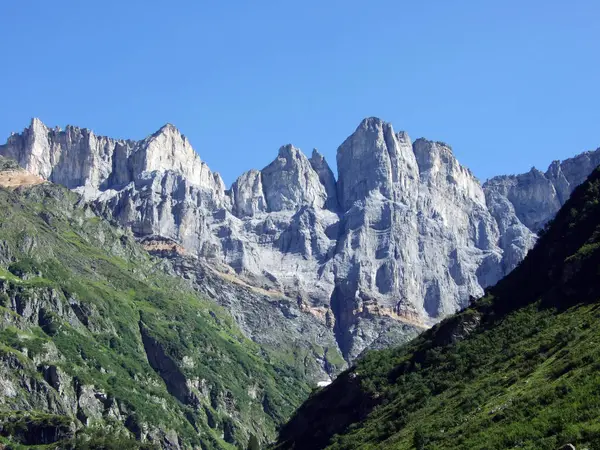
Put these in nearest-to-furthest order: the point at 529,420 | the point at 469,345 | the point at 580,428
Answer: the point at 580,428 < the point at 529,420 < the point at 469,345

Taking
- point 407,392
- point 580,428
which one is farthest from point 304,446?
point 580,428

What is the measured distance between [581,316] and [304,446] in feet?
219

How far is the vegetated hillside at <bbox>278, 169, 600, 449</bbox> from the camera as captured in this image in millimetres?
102688

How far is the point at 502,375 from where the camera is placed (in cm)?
13900

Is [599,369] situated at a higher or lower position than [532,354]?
lower

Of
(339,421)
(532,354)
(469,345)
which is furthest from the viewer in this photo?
(339,421)

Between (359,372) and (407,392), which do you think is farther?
(359,372)

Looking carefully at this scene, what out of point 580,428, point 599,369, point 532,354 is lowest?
point 580,428

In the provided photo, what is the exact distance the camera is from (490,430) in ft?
350

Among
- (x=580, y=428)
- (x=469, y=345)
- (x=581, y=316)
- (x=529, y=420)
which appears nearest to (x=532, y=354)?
(x=581, y=316)

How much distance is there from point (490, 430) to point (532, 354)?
3463cm

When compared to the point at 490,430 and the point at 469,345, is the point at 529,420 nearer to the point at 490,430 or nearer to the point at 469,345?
the point at 490,430

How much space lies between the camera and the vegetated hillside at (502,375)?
102688mm

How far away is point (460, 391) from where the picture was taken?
146625mm
